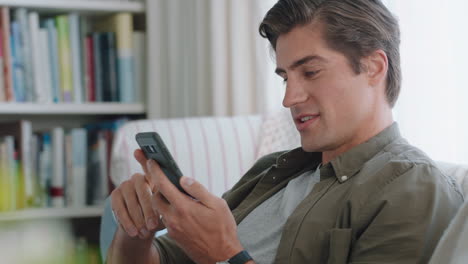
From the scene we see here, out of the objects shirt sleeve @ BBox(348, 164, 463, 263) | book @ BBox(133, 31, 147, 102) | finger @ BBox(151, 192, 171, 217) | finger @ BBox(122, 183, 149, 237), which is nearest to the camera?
shirt sleeve @ BBox(348, 164, 463, 263)

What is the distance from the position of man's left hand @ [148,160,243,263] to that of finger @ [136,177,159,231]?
98 millimetres

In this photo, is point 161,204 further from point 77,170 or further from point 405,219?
point 77,170

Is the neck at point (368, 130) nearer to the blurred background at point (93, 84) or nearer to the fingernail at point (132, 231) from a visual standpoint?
the fingernail at point (132, 231)

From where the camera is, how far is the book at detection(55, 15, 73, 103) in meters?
2.47

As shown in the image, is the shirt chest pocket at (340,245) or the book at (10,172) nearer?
the shirt chest pocket at (340,245)

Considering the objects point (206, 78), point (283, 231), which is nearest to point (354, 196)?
point (283, 231)

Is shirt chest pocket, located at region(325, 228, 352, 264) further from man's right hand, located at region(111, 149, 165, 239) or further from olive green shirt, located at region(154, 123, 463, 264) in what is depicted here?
man's right hand, located at region(111, 149, 165, 239)

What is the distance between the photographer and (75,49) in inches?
97.9

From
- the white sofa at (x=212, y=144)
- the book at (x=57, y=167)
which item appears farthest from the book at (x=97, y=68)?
the white sofa at (x=212, y=144)

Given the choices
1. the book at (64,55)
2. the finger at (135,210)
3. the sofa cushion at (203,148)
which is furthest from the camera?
the book at (64,55)

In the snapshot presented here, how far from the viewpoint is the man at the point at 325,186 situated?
2.94 feet

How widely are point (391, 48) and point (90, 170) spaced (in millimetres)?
1686

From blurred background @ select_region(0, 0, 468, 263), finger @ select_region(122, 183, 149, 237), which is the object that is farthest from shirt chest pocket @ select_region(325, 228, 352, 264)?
blurred background @ select_region(0, 0, 468, 263)

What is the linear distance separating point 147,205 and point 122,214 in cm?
6
